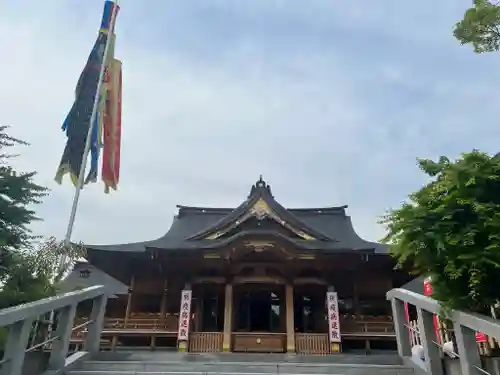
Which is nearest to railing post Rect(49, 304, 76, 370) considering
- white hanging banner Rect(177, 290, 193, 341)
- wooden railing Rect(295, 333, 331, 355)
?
white hanging banner Rect(177, 290, 193, 341)

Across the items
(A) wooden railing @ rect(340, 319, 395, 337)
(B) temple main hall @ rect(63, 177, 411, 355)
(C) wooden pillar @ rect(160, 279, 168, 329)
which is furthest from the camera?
(C) wooden pillar @ rect(160, 279, 168, 329)

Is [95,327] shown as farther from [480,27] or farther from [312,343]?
[312,343]

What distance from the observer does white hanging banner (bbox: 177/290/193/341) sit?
11445mm

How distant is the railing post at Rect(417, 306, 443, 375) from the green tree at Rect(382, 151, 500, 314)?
820 millimetres

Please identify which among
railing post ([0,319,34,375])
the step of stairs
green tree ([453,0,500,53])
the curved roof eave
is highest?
the curved roof eave

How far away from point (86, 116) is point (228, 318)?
7.63m

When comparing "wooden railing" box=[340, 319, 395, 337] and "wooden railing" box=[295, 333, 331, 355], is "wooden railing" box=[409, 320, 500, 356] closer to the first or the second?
"wooden railing" box=[295, 333, 331, 355]

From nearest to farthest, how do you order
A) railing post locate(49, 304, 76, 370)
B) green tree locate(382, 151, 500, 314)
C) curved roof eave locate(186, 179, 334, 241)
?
1. green tree locate(382, 151, 500, 314)
2. railing post locate(49, 304, 76, 370)
3. curved roof eave locate(186, 179, 334, 241)

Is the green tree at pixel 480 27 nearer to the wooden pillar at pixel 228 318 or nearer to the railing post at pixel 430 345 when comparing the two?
the railing post at pixel 430 345

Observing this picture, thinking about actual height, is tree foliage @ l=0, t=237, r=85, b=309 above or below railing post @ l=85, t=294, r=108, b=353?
above

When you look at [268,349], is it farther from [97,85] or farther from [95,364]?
[97,85]

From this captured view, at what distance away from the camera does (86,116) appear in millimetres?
12891

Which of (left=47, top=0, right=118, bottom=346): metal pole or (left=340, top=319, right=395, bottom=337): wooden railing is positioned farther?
(left=340, top=319, right=395, bottom=337): wooden railing

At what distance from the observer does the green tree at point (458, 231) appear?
332 centimetres
